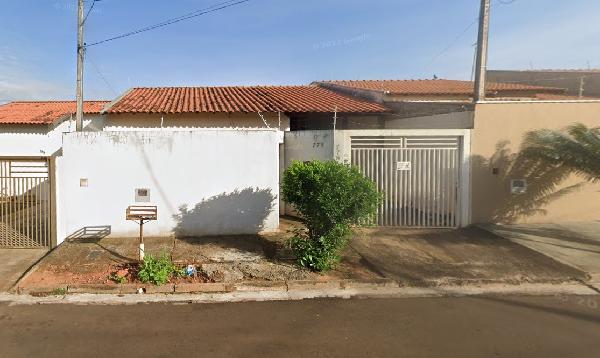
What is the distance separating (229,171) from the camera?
26.1 feet

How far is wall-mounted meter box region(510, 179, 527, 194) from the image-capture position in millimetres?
8828

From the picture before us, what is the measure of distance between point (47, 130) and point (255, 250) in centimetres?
1163

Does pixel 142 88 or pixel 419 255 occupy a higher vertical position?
pixel 142 88

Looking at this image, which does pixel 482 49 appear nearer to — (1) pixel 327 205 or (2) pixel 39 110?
(1) pixel 327 205

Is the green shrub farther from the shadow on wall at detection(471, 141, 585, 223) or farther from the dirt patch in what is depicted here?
the shadow on wall at detection(471, 141, 585, 223)

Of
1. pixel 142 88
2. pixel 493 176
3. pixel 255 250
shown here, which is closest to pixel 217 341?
pixel 255 250

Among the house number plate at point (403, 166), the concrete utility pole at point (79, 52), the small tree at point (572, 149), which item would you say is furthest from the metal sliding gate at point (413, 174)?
the concrete utility pole at point (79, 52)

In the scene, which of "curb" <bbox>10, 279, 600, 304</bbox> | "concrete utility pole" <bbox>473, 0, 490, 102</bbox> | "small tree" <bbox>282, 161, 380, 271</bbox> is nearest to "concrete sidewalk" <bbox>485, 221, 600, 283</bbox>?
"curb" <bbox>10, 279, 600, 304</bbox>

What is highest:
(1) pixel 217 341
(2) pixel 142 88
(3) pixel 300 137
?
(2) pixel 142 88

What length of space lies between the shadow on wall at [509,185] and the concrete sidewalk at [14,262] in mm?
8817

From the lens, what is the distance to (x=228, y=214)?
7.99 metres

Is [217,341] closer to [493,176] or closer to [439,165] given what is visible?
[439,165]

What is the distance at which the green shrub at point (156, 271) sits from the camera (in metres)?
5.50

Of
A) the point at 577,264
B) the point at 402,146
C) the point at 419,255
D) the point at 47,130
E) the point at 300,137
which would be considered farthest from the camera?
the point at 47,130
